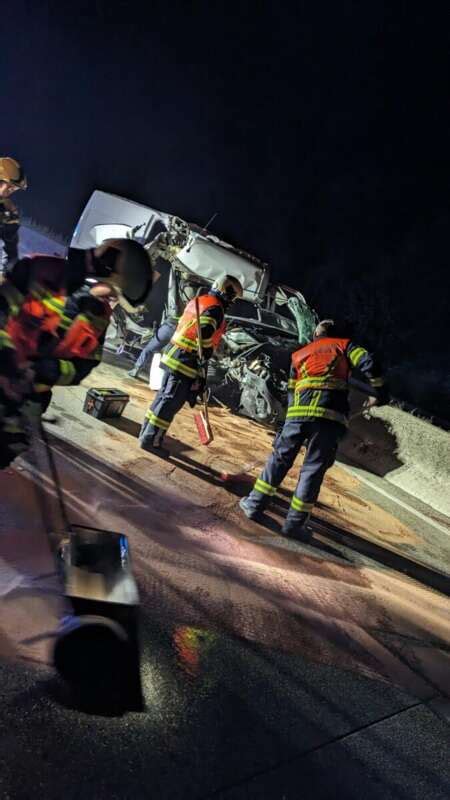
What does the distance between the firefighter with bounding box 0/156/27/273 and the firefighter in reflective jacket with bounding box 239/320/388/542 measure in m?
3.21

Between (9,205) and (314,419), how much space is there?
13.1ft

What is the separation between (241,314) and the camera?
8648 millimetres

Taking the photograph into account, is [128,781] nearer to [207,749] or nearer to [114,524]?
[207,749]

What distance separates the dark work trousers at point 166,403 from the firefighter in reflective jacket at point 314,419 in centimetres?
117

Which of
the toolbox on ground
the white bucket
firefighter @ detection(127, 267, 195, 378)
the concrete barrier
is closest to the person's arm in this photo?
the toolbox on ground

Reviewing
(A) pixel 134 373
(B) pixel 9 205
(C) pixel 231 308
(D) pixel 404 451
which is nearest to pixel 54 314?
(B) pixel 9 205

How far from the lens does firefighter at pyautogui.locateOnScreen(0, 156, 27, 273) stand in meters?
5.05

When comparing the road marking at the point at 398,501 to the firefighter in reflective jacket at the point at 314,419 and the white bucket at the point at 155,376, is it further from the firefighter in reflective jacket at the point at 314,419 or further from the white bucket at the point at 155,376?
the white bucket at the point at 155,376

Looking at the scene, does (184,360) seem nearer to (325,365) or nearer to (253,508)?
(325,365)

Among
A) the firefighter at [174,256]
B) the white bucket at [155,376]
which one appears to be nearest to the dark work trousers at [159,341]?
the white bucket at [155,376]

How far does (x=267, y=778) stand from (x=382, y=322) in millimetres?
19625

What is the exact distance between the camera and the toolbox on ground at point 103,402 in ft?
17.4

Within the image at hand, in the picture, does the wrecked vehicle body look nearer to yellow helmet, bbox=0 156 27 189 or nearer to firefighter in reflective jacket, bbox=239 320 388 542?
yellow helmet, bbox=0 156 27 189

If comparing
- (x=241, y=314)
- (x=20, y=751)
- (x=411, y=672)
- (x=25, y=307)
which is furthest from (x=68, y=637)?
(x=241, y=314)
